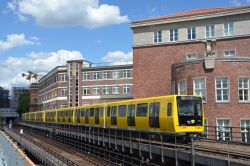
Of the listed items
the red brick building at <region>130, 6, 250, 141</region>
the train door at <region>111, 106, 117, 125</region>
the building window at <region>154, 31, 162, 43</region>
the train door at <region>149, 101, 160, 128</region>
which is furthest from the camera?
the building window at <region>154, 31, 162, 43</region>

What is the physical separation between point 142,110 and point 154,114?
1751mm

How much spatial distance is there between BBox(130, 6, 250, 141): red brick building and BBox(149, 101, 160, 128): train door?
9.36 m

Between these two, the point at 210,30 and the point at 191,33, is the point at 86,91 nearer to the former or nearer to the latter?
the point at 191,33

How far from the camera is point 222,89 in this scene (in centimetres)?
3089

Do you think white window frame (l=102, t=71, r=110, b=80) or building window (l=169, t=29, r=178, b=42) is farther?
white window frame (l=102, t=71, r=110, b=80)

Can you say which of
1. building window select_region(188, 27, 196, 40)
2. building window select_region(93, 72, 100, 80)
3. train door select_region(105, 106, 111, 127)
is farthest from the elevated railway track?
building window select_region(93, 72, 100, 80)

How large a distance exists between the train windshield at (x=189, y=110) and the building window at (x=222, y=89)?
986 centimetres

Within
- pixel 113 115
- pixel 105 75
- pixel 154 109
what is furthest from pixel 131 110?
pixel 105 75

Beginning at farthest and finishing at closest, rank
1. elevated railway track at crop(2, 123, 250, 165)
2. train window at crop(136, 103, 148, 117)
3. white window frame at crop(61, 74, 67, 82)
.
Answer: white window frame at crop(61, 74, 67, 82)
train window at crop(136, 103, 148, 117)
elevated railway track at crop(2, 123, 250, 165)

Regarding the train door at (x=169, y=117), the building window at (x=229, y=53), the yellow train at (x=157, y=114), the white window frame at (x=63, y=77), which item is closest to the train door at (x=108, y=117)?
Answer: the yellow train at (x=157, y=114)

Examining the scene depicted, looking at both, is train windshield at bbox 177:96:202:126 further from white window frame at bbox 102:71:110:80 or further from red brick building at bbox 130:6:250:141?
white window frame at bbox 102:71:110:80

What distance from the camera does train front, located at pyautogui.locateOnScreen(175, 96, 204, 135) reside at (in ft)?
68.0

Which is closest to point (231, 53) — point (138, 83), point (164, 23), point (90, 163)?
point (164, 23)

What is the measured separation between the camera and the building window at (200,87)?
1241 inches
